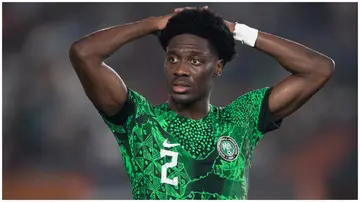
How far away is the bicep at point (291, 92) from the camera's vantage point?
14.6 feet

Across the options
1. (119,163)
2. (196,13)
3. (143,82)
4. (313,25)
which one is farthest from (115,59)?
(196,13)

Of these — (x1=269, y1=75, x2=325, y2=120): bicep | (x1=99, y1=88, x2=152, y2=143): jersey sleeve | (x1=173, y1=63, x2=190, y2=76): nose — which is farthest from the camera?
(x1=269, y1=75, x2=325, y2=120): bicep

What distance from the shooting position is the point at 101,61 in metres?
4.17

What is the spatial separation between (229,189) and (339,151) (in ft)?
12.7

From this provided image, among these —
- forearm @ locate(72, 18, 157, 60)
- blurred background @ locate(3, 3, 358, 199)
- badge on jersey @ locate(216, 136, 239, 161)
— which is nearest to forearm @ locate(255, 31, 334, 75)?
badge on jersey @ locate(216, 136, 239, 161)

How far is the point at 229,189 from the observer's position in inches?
166

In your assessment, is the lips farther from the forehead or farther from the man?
the forehead

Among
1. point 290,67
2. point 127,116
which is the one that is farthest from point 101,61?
point 290,67

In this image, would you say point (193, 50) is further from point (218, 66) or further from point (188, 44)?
point (218, 66)

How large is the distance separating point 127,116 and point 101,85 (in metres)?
0.24

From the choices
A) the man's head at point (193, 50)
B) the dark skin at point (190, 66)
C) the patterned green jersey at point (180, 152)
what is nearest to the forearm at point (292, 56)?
the man's head at point (193, 50)

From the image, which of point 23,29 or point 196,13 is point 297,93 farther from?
point 23,29

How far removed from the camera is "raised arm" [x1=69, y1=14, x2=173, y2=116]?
4141mm

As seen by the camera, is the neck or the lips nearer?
the lips
